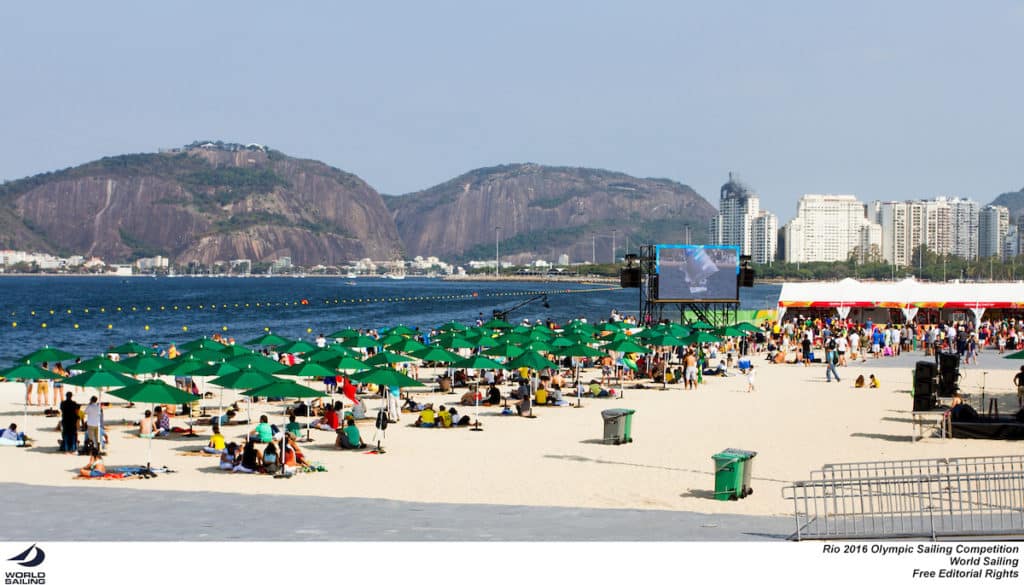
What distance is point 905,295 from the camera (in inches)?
2072

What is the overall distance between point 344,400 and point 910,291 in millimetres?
35167

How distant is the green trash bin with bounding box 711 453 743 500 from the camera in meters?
14.3

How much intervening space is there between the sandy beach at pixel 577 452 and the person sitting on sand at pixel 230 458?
179 mm

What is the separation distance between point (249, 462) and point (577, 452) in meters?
5.99

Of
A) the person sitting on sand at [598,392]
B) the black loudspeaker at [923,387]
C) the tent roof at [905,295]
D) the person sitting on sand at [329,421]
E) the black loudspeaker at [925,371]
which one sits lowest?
the person sitting on sand at [598,392]

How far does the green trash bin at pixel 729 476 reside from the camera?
1430cm

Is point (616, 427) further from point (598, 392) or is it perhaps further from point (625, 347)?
point (625, 347)

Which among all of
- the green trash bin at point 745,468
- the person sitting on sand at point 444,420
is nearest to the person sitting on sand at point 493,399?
the person sitting on sand at point 444,420

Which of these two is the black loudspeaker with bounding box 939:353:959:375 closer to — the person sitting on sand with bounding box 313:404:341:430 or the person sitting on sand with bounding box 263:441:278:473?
the person sitting on sand with bounding box 313:404:341:430

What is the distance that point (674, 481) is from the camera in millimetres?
15922
